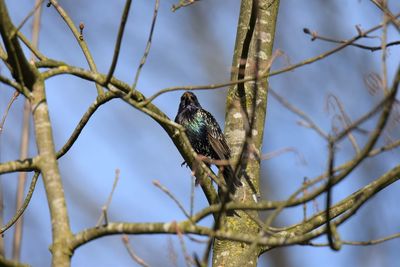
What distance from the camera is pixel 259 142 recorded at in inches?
197

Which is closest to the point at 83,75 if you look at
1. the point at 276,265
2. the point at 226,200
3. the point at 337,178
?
the point at 226,200

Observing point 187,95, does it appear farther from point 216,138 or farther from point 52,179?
point 52,179

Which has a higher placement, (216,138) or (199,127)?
(199,127)

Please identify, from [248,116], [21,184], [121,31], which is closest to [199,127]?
[248,116]

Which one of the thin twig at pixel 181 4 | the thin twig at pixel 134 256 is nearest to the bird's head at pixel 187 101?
the thin twig at pixel 181 4

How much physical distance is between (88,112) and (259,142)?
1.36 meters

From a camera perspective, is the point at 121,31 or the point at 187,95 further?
the point at 187,95

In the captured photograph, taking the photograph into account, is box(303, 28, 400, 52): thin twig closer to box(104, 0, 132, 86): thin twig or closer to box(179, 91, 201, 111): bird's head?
box(104, 0, 132, 86): thin twig

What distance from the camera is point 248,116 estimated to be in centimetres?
482

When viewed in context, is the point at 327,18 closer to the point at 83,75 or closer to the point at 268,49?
the point at 268,49

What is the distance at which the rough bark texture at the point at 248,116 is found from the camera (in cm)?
449

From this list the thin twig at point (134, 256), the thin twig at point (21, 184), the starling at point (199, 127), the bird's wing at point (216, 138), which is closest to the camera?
the thin twig at point (134, 256)

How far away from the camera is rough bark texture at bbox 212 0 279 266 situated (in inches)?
177

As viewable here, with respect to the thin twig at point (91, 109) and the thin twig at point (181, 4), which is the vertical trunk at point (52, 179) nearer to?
the thin twig at point (91, 109)
